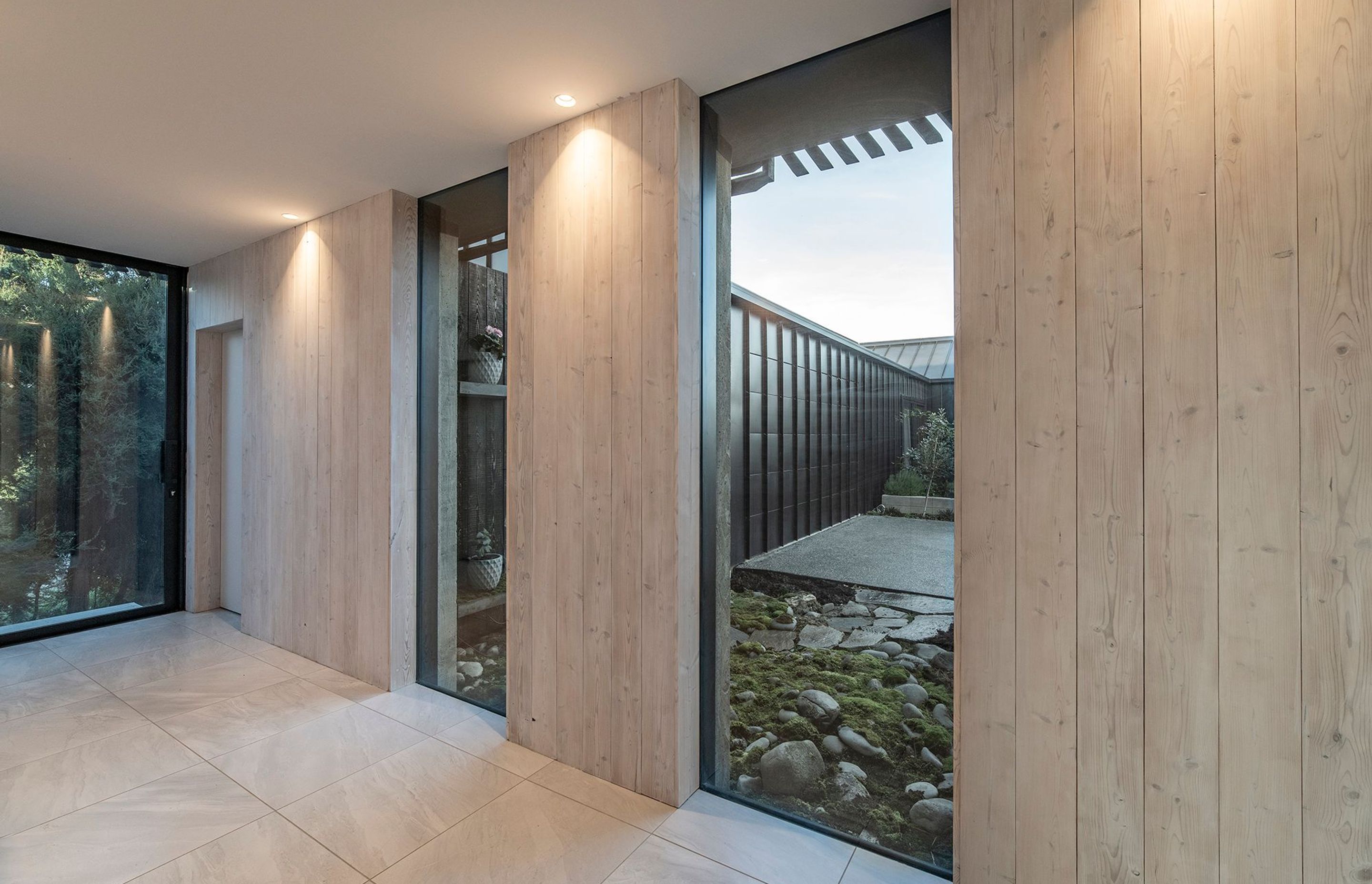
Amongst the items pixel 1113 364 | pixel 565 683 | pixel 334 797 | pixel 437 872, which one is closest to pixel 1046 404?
pixel 1113 364

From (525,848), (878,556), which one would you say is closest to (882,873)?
(878,556)

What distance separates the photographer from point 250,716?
113 inches

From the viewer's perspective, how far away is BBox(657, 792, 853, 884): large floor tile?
187 cm

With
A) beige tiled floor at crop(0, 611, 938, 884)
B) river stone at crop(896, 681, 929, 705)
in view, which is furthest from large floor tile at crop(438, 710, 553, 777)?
river stone at crop(896, 681, 929, 705)

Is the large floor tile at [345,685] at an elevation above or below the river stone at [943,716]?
below

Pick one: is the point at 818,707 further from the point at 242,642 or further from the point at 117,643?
the point at 117,643

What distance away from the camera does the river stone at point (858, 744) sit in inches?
79.1

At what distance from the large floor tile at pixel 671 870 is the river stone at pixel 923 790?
0.55m

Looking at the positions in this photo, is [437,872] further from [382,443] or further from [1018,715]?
[382,443]

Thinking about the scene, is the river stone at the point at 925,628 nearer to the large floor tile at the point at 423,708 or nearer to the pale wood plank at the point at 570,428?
the pale wood plank at the point at 570,428

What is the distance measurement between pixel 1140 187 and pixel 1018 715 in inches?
53.5

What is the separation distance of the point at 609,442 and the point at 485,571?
1243 millimetres

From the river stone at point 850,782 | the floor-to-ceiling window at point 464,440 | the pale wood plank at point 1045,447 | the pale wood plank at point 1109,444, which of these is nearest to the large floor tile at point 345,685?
the floor-to-ceiling window at point 464,440

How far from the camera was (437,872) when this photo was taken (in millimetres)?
1876
